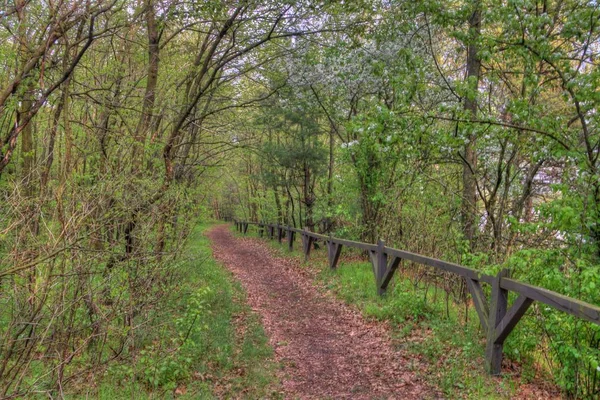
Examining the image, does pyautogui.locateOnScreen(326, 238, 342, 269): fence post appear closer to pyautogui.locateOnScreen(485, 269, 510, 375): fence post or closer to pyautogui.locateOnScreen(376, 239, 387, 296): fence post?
pyautogui.locateOnScreen(376, 239, 387, 296): fence post

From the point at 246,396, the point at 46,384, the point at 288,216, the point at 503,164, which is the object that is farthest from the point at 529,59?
the point at 288,216

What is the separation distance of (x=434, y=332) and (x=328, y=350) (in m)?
1.56

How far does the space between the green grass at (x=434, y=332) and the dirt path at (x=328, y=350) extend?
0.78ft

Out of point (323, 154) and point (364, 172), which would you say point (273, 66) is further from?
point (323, 154)

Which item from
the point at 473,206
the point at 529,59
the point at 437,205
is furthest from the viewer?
the point at 437,205

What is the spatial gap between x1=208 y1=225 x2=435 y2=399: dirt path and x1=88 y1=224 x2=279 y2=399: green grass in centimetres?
32

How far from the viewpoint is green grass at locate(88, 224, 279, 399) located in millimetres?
4316

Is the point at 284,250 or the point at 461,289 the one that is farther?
the point at 284,250

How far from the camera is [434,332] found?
5.66 meters

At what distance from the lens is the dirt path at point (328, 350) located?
465 centimetres

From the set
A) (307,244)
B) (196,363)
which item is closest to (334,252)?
(307,244)

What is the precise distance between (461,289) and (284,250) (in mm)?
10652

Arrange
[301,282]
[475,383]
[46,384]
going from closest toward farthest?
[46,384]
[475,383]
[301,282]

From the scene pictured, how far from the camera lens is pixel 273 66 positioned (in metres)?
10.7
